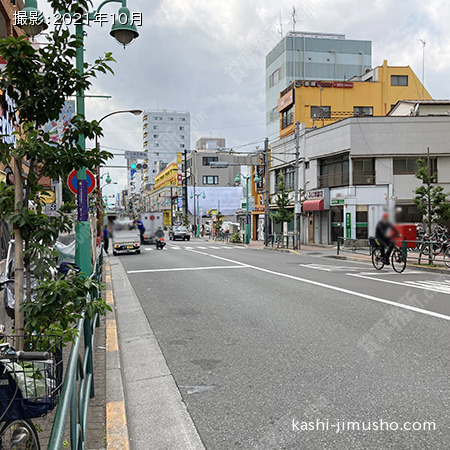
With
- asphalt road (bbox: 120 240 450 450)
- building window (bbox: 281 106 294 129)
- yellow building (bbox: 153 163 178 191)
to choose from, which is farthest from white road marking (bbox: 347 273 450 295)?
yellow building (bbox: 153 163 178 191)

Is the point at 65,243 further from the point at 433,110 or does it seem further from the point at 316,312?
the point at 433,110

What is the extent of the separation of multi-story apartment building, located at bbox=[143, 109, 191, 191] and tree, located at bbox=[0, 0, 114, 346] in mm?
143032

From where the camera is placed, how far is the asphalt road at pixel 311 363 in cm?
457

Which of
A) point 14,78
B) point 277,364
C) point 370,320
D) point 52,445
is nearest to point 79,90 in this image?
point 14,78

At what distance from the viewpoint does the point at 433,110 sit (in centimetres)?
3747

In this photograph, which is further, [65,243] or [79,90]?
[65,243]

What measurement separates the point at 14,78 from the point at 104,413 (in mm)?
3425

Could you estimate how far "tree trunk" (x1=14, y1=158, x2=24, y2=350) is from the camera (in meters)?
3.32

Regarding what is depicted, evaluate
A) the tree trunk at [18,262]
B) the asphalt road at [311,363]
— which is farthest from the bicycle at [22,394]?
the asphalt road at [311,363]

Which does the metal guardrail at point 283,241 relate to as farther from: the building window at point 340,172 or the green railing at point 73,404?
the green railing at point 73,404

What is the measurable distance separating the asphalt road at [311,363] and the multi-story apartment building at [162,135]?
13657cm

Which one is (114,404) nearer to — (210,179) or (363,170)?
(363,170)

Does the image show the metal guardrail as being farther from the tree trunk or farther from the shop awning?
the tree trunk

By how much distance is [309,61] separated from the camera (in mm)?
71938
